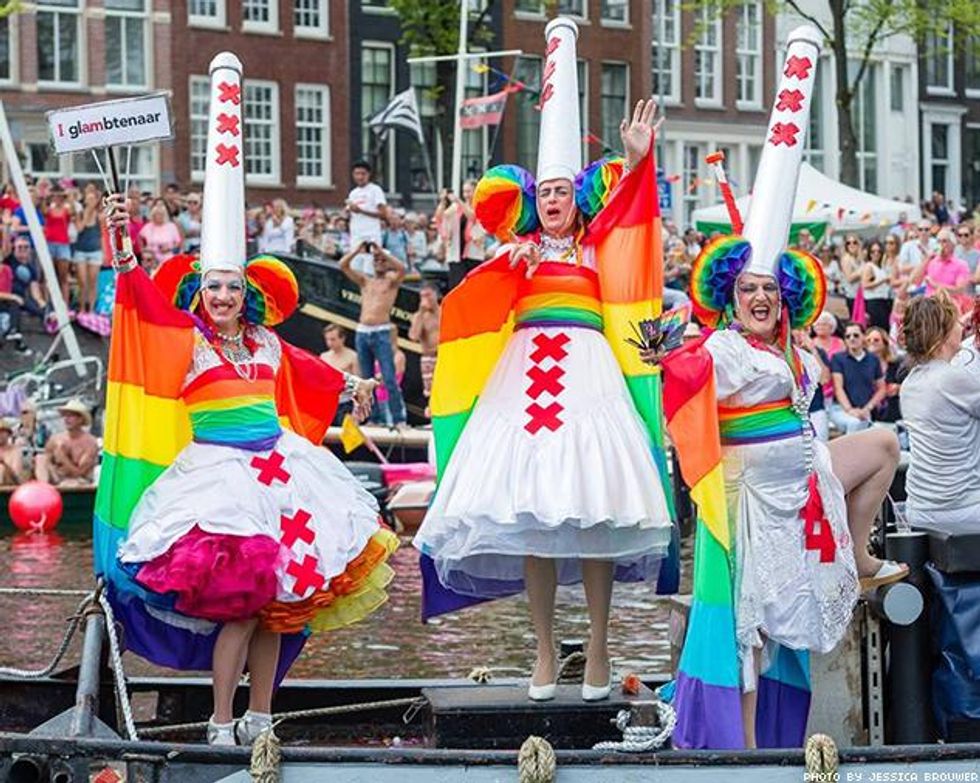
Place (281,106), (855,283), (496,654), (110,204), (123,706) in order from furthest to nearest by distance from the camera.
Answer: (281,106)
(855,283)
(496,654)
(110,204)
(123,706)

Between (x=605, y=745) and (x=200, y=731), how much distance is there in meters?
1.69

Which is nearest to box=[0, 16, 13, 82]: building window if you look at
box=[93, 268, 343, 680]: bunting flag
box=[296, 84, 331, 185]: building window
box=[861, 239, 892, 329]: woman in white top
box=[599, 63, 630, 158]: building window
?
box=[296, 84, 331, 185]: building window

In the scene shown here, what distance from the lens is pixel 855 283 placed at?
89.2 ft

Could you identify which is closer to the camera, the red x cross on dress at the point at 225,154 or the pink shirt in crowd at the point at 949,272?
the red x cross on dress at the point at 225,154

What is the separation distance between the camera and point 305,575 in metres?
7.70

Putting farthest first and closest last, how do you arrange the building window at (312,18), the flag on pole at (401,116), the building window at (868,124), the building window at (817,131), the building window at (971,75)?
the building window at (971,75)
the building window at (868,124)
the building window at (817,131)
the building window at (312,18)
the flag on pole at (401,116)

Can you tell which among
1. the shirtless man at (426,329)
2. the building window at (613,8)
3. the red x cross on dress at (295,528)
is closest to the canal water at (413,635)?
the red x cross on dress at (295,528)

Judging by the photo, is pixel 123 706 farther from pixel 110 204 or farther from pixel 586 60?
pixel 586 60

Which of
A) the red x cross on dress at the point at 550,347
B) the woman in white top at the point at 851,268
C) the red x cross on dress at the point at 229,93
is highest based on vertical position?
the red x cross on dress at the point at 229,93

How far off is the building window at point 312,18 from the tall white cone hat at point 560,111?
3554 centimetres

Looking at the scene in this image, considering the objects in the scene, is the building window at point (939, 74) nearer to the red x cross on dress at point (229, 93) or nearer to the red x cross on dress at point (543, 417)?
the red x cross on dress at point (229, 93)

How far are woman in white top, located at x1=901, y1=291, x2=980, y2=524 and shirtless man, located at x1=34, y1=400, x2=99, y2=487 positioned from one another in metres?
10.4

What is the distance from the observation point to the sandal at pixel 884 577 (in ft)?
24.4

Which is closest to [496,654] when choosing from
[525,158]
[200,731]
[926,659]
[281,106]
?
[200,731]
